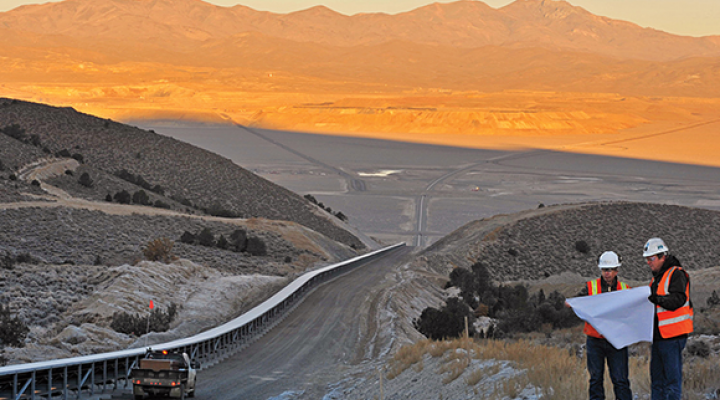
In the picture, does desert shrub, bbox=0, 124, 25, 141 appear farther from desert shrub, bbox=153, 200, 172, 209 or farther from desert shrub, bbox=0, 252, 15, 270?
desert shrub, bbox=0, 252, 15, 270

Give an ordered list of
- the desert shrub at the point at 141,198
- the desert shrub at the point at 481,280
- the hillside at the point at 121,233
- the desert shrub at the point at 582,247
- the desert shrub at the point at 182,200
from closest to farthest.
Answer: the hillside at the point at 121,233 < the desert shrub at the point at 481,280 < the desert shrub at the point at 141,198 < the desert shrub at the point at 582,247 < the desert shrub at the point at 182,200

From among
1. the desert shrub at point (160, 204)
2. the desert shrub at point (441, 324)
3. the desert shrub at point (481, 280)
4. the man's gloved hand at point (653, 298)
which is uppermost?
the man's gloved hand at point (653, 298)

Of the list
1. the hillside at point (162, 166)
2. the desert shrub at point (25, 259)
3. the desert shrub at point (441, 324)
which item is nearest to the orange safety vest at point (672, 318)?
the desert shrub at point (441, 324)

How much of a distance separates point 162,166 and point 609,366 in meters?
58.8

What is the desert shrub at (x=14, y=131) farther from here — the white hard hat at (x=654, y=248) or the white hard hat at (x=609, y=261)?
the white hard hat at (x=654, y=248)

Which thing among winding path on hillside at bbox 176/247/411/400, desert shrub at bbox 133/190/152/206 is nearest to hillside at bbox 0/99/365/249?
desert shrub at bbox 133/190/152/206

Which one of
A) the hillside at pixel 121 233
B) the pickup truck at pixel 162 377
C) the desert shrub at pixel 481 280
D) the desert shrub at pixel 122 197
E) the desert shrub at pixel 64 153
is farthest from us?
the desert shrub at pixel 64 153

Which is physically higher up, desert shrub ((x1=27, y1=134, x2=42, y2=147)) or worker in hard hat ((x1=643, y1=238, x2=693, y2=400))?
desert shrub ((x1=27, y1=134, x2=42, y2=147))

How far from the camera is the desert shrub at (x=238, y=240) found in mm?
37031

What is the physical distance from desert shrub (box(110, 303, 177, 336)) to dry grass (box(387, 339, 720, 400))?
7.52 m

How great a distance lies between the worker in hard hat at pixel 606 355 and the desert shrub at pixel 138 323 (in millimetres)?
12718

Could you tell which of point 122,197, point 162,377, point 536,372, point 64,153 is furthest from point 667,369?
point 64,153

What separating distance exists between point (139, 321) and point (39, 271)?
5.19 m

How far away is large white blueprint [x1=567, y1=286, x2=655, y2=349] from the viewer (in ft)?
24.7
